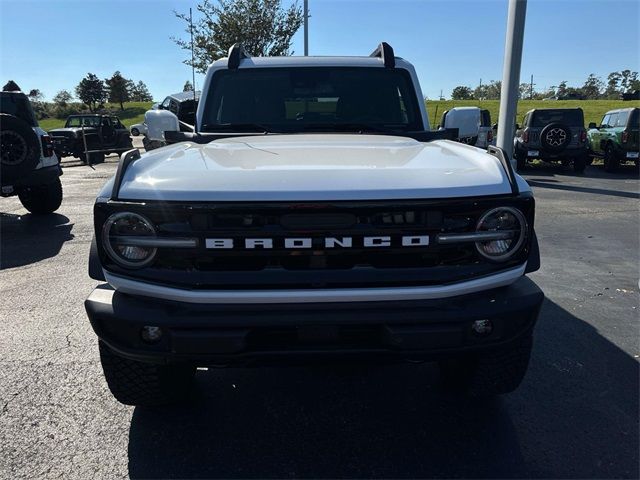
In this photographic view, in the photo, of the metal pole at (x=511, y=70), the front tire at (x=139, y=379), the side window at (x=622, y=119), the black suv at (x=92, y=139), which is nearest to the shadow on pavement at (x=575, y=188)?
the metal pole at (x=511, y=70)

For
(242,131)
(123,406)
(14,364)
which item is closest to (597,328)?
(242,131)

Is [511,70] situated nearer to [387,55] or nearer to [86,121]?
[387,55]

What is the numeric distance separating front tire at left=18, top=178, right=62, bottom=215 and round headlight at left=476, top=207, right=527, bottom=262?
805 centimetres

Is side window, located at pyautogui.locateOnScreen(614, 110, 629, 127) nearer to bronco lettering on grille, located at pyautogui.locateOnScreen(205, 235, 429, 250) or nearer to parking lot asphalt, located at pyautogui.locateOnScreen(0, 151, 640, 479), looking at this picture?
parking lot asphalt, located at pyautogui.locateOnScreen(0, 151, 640, 479)

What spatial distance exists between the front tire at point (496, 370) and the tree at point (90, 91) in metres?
61.3

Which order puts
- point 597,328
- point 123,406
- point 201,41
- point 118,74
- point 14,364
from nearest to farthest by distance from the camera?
point 123,406, point 14,364, point 597,328, point 201,41, point 118,74

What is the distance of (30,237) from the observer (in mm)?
7062

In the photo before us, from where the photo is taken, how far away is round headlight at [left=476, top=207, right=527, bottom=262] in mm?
2131

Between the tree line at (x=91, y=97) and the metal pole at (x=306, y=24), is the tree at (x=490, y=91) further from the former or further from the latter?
the metal pole at (x=306, y=24)

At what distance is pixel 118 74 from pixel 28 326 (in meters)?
64.1

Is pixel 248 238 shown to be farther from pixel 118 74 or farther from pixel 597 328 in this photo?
pixel 118 74

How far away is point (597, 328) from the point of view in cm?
388

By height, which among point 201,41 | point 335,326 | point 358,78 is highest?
point 201,41

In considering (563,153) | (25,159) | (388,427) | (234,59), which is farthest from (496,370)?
(563,153)
